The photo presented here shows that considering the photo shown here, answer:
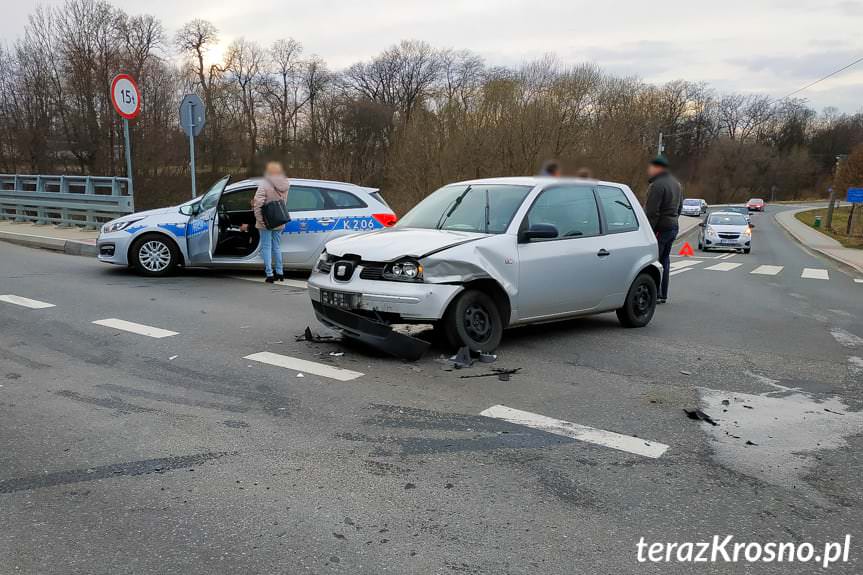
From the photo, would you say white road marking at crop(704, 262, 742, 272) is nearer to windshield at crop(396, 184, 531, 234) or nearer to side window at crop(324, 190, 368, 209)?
side window at crop(324, 190, 368, 209)

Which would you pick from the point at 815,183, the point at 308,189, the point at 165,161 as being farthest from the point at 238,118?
the point at 815,183

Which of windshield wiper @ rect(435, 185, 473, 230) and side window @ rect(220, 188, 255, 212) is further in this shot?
side window @ rect(220, 188, 255, 212)

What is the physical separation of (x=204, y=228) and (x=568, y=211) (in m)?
6.23

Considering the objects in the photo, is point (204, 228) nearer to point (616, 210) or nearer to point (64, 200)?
point (616, 210)

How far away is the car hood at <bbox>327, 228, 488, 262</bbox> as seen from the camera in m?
5.82

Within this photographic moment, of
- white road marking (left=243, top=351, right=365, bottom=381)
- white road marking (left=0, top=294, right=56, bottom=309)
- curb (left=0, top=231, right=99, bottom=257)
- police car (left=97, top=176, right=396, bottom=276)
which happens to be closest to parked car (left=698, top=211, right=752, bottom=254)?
police car (left=97, top=176, right=396, bottom=276)

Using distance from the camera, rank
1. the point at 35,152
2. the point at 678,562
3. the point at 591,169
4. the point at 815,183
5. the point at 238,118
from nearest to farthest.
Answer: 1. the point at 678,562
2. the point at 591,169
3. the point at 35,152
4. the point at 238,118
5. the point at 815,183

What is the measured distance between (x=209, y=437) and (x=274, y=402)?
73 centimetres

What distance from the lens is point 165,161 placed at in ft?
122

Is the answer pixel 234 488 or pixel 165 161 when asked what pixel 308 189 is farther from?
pixel 165 161

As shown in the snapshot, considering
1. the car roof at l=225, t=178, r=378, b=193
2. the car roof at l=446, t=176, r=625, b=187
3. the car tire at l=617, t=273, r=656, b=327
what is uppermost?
the car roof at l=446, t=176, r=625, b=187

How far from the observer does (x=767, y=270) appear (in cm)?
1875

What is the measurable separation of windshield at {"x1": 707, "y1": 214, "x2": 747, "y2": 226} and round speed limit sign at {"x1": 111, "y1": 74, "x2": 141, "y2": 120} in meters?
22.2

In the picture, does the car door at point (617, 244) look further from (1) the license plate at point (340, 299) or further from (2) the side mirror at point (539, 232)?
(1) the license plate at point (340, 299)
